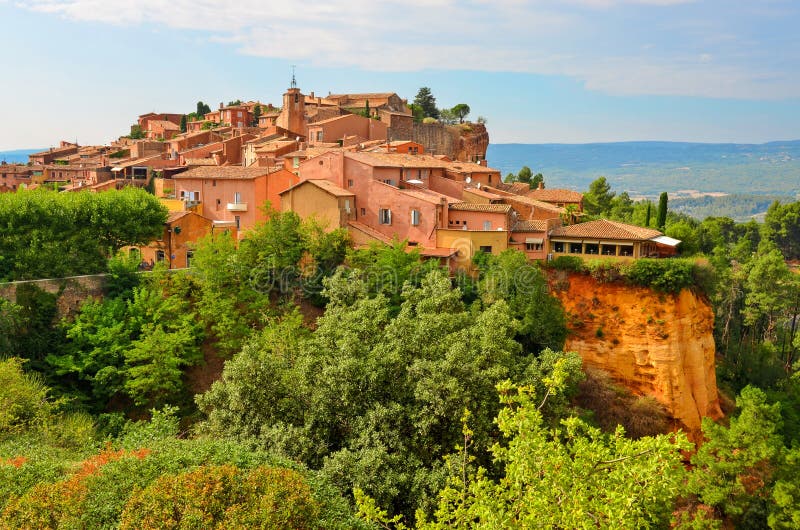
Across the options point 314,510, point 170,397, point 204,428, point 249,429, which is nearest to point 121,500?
point 314,510

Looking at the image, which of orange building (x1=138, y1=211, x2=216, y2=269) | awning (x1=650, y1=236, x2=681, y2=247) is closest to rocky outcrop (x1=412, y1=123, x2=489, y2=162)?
awning (x1=650, y1=236, x2=681, y2=247)

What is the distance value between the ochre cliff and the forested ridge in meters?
0.85

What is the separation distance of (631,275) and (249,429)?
20481 millimetres

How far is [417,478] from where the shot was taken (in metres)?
16.6

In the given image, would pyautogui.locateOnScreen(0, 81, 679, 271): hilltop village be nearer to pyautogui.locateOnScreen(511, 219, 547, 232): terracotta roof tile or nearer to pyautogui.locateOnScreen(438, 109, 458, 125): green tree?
pyautogui.locateOnScreen(511, 219, 547, 232): terracotta roof tile

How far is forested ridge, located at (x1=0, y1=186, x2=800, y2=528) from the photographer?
11.4m

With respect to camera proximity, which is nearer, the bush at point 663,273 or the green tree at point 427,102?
the bush at point 663,273

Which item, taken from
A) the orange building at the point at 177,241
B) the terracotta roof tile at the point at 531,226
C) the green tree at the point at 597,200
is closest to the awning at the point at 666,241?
the terracotta roof tile at the point at 531,226

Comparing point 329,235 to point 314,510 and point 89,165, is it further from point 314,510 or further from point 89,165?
point 89,165

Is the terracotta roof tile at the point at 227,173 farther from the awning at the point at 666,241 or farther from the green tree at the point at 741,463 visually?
the green tree at the point at 741,463

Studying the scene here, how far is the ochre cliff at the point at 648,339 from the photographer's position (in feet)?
104

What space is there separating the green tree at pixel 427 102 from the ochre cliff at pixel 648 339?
179 ft

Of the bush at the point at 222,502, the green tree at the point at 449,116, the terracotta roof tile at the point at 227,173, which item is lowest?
the bush at the point at 222,502

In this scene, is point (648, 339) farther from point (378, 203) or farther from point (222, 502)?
point (222, 502)
